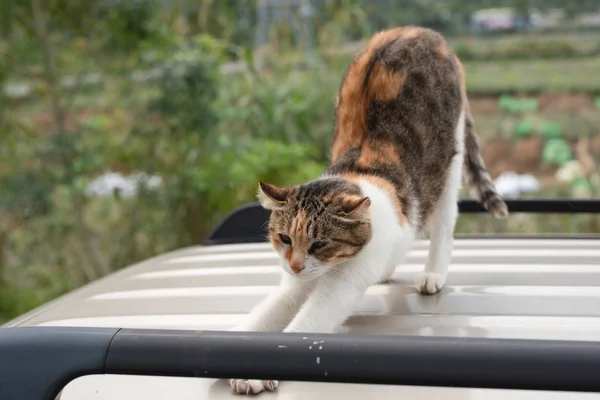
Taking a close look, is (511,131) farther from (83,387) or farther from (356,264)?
(83,387)

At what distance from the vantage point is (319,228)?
1.25 metres

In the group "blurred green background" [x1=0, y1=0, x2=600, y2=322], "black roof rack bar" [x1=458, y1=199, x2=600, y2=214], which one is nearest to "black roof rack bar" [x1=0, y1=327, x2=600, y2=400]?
"black roof rack bar" [x1=458, y1=199, x2=600, y2=214]

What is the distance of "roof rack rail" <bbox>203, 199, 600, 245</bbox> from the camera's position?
69.5 inches

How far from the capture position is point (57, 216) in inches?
158

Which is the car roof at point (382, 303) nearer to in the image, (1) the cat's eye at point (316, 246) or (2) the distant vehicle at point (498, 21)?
(1) the cat's eye at point (316, 246)

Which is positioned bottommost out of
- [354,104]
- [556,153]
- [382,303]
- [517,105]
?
[556,153]

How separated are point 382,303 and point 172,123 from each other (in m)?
2.67

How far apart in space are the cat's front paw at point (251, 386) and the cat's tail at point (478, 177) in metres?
0.98

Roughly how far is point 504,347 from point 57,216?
3.73m

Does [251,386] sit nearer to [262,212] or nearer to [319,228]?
[319,228]

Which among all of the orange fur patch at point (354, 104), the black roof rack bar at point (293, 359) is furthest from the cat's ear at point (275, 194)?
the black roof rack bar at point (293, 359)

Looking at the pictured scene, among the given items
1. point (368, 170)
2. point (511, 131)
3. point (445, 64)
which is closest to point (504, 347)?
point (368, 170)

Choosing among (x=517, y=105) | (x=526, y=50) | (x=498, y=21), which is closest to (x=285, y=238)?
(x=498, y=21)

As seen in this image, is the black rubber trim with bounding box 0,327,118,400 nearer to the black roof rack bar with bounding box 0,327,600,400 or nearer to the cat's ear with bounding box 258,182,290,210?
the black roof rack bar with bounding box 0,327,600,400
